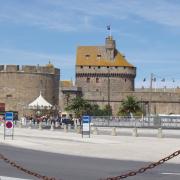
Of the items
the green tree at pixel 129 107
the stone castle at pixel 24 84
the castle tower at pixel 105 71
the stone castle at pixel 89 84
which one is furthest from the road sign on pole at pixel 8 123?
the castle tower at pixel 105 71

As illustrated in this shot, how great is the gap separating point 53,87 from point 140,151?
80048mm

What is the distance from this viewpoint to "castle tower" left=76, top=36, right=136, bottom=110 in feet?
401

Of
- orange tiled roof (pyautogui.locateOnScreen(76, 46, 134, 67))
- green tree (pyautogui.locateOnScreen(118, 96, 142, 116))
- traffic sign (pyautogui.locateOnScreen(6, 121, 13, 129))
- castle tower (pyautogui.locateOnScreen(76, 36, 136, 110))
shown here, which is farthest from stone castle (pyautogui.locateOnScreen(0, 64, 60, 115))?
traffic sign (pyautogui.locateOnScreen(6, 121, 13, 129))

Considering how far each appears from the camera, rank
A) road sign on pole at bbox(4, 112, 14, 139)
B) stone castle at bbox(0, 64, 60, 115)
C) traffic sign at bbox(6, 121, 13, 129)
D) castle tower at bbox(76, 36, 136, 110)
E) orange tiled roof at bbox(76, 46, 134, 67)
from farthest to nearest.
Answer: orange tiled roof at bbox(76, 46, 134, 67)
castle tower at bbox(76, 36, 136, 110)
stone castle at bbox(0, 64, 60, 115)
traffic sign at bbox(6, 121, 13, 129)
road sign on pole at bbox(4, 112, 14, 139)

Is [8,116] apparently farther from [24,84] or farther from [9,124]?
[24,84]

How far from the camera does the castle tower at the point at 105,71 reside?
122m

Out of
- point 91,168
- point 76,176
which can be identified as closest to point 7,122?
point 91,168

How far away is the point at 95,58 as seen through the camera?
124 m

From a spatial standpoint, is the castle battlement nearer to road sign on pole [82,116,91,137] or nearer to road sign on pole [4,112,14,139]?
road sign on pole [82,116,91,137]

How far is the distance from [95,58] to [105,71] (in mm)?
3602

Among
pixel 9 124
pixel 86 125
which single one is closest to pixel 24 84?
pixel 86 125

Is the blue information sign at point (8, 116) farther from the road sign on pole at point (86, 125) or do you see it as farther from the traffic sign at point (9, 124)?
the road sign on pole at point (86, 125)

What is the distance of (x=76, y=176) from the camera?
1389cm

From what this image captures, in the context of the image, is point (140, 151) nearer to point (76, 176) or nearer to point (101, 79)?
point (76, 176)
